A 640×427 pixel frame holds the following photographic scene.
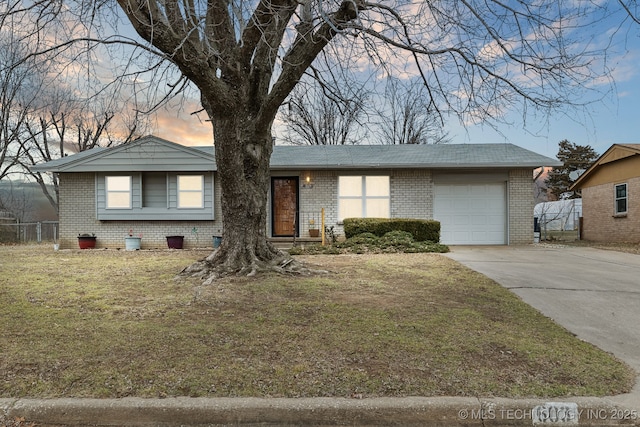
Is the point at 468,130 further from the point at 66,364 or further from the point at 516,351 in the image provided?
the point at 66,364

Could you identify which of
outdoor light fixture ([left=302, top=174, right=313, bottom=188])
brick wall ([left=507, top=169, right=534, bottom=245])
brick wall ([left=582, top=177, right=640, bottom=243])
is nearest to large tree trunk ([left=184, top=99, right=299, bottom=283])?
outdoor light fixture ([left=302, top=174, right=313, bottom=188])

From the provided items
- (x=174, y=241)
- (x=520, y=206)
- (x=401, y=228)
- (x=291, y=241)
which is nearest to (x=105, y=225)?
(x=174, y=241)

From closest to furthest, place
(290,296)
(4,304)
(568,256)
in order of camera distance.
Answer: (4,304), (290,296), (568,256)

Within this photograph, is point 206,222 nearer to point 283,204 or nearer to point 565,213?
point 283,204

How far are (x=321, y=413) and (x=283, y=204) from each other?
11.8 meters

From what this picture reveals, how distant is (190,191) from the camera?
13.1m

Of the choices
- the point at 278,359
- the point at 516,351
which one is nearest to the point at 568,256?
the point at 516,351

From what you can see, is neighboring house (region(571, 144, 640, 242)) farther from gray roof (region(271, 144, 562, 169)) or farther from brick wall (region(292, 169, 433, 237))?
brick wall (region(292, 169, 433, 237))

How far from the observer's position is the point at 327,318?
4.08 meters

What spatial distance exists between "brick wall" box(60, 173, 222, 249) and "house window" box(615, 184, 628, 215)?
15.9 m

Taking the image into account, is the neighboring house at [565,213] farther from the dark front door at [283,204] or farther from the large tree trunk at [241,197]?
the large tree trunk at [241,197]

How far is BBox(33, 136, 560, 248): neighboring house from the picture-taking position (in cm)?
1280

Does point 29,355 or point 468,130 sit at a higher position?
point 468,130

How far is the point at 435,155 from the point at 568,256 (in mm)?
5662
